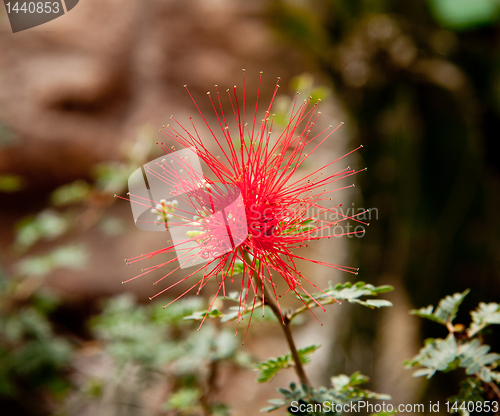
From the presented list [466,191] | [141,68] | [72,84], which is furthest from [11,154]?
[466,191]

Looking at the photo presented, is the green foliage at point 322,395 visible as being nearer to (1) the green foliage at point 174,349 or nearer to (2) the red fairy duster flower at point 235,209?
(2) the red fairy duster flower at point 235,209

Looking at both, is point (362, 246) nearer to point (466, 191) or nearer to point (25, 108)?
point (466, 191)

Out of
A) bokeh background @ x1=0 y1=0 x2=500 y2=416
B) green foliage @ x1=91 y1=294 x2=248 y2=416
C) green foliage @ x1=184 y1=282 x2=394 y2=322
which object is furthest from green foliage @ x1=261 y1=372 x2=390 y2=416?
bokeh background @ x1=0 y1=0 x2=500 y2=416

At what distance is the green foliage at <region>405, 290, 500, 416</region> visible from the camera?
61cm

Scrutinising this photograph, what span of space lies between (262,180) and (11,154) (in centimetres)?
243

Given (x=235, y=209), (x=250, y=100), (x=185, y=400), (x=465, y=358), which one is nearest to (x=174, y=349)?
(x=185, y=400)

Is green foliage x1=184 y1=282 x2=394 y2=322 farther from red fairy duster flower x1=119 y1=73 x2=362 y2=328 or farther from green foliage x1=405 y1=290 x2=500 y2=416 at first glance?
green foliage x1=405 y1=290 x2=500 y2=416

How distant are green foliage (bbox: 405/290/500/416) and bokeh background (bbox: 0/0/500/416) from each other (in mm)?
967

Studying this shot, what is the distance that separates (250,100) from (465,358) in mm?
2187

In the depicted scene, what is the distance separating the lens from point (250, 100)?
99.0 inches

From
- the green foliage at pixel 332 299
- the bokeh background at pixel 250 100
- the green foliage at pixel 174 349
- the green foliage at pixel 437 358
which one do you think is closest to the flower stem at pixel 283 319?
the green foliage at pixel 332 299

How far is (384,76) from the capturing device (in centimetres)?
209

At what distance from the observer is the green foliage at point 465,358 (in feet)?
2.00

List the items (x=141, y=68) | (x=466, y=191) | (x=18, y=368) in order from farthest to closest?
(x=141, y=68) → (x=466, y=191) → (x=18, y=368)
